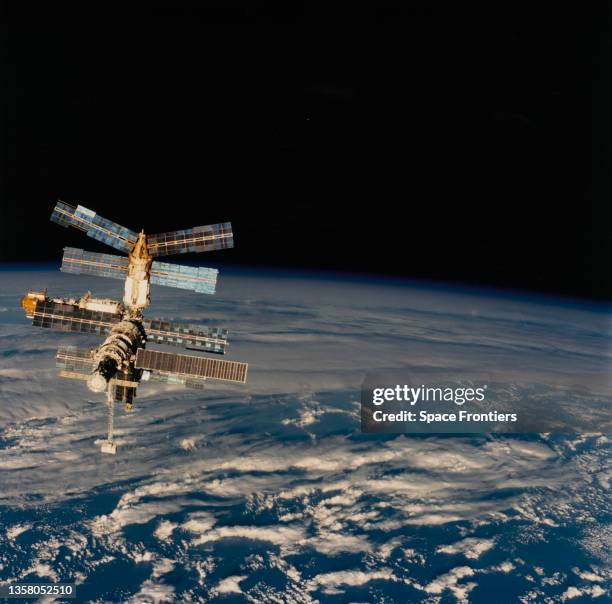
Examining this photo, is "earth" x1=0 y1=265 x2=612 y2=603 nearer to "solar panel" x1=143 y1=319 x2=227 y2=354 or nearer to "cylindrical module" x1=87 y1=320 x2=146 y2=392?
"solar panel" x1=143 y1=319 x2=227 y2=354

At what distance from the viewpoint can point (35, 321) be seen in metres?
5.14

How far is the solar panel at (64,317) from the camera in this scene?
16.6ft

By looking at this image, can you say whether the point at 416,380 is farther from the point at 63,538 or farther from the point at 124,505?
the point at 63,538

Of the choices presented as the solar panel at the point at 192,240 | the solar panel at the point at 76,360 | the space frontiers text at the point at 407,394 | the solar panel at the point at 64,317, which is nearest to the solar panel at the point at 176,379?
the solar panel at the point at 76,360

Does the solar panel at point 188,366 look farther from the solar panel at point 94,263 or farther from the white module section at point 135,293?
the solar panel at point 94,263

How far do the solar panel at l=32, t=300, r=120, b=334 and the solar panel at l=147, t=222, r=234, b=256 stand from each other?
1.08 meters

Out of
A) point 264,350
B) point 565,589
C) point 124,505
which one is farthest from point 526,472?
point 264,350

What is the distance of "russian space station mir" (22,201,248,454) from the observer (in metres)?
4.93

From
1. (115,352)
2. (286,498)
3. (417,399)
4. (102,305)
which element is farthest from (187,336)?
(286,498)

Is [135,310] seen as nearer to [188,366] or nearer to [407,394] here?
[188,366]

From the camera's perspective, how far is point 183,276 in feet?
17.2

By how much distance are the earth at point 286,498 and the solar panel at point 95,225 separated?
8102 millimetres

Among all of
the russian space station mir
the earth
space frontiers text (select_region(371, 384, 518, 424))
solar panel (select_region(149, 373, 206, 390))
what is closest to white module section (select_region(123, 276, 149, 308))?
the russian space station mir

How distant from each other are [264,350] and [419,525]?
62.1ft
